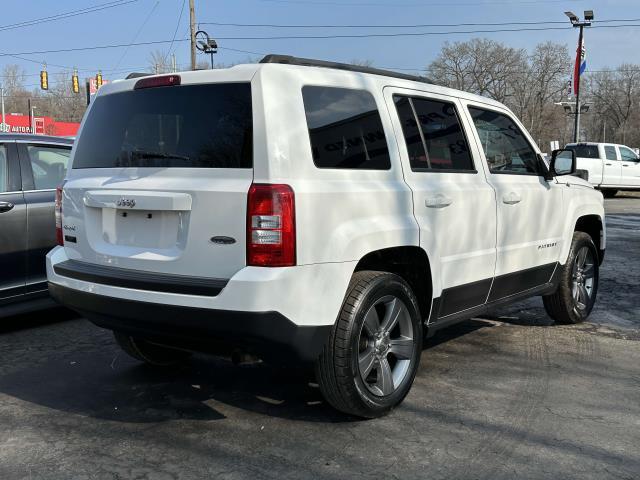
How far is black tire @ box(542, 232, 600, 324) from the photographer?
18.7 feet

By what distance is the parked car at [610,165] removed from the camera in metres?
23.2

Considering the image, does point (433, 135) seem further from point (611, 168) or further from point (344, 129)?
point (611, 168)

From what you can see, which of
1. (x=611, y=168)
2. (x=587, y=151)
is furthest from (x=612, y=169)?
(x=587, y=151)

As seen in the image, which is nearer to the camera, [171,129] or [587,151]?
[171,129]

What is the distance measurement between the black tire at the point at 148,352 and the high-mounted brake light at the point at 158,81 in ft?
5.60

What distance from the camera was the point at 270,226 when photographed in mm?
3072

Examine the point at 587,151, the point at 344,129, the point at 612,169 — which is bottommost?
the point at 612,169

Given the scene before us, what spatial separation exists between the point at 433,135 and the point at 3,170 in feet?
12.3

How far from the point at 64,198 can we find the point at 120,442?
1.51 metres

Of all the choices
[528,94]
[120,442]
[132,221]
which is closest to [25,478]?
[120,442]

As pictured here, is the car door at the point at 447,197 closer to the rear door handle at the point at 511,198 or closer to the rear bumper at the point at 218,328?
the rear door handle at the point at 511,198

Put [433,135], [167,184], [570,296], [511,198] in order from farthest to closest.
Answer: [570,296] < [511,198] < [433,135] < [167,184]

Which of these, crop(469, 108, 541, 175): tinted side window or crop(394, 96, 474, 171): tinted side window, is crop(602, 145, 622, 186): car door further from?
crop(394, 96, 474, 171): tinted side window

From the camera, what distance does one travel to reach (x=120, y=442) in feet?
11.3
